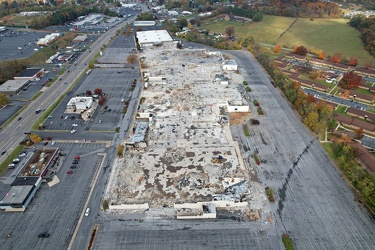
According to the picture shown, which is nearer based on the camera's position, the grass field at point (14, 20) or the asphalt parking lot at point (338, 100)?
the asphalt parking lot at point (338, 100)

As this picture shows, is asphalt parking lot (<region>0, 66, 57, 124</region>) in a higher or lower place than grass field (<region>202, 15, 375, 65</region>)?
higher

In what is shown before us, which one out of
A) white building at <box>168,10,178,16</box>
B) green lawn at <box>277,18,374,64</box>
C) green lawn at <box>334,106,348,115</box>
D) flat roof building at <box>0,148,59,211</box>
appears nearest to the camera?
flat roof building at <box>0,148,59,211</box>

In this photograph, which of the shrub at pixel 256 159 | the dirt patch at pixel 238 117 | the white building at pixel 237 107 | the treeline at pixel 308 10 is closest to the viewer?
the shrub at pixel 256 159

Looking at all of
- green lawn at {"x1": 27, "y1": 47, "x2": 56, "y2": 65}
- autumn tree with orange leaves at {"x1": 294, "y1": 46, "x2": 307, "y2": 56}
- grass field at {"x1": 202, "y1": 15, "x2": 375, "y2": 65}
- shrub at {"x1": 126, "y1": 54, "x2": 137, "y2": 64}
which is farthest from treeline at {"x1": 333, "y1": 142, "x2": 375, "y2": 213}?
green lawn at {"x1": 27, "y1": 47, "x2": 56, "y2": 65}

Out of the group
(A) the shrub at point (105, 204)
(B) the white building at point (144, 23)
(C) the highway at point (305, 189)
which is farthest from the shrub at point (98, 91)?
(B) the white building at point (144, 23)

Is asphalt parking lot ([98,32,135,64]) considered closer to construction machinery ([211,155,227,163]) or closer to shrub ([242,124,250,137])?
shrub ([242,124,250,137])

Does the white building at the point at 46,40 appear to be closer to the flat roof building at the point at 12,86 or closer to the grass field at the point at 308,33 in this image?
the flat roof building at the point at 12,86

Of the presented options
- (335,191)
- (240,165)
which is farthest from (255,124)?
(335,191)

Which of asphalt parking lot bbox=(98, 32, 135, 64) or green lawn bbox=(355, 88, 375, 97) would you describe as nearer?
green lawn bbox=(355, 88, 375, 97)
